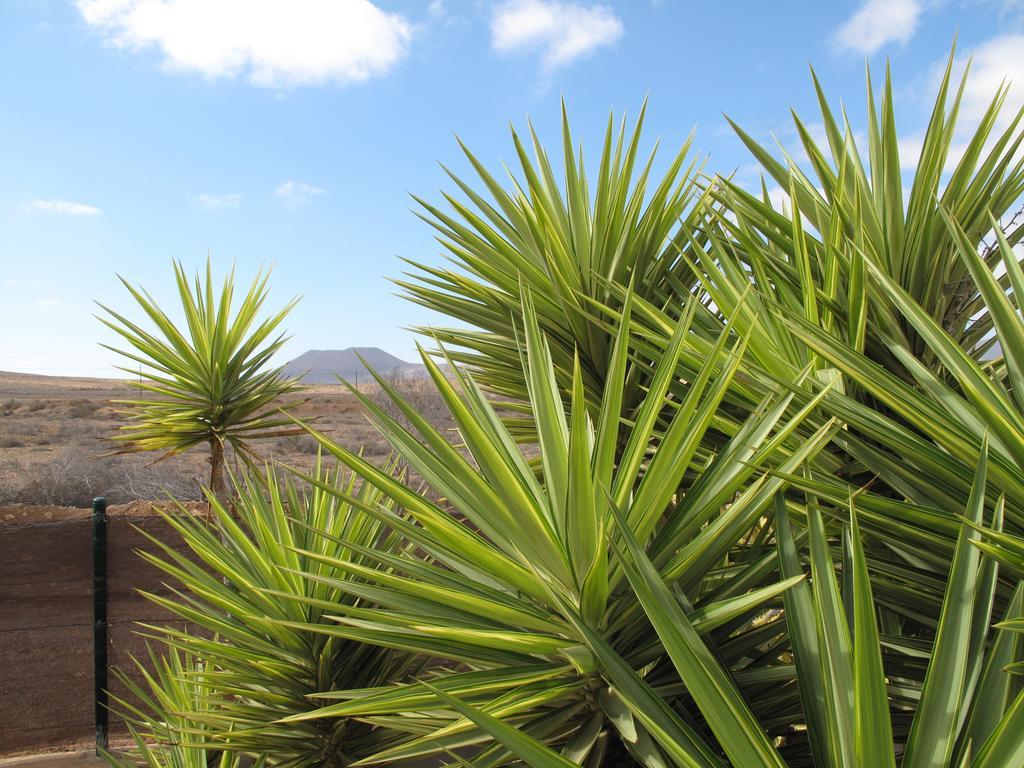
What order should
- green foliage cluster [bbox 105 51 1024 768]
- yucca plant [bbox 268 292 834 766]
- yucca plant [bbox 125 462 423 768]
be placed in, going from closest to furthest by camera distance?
green foliage cluster [bbox 105 51 1024 768], yucca plant [bbox 268 292 834 766], yucca plant [bbox 125 462 423 768]

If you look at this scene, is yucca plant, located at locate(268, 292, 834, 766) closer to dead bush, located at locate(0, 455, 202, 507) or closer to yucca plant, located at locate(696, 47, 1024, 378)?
yucca plant, located at locate(696, 47, 1024, 378)

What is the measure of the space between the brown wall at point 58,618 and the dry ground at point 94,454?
0.60 m

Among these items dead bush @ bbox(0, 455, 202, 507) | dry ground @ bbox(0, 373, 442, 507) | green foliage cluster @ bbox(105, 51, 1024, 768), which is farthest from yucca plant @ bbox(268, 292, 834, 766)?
dead bush @ bbox(0, 455, 202, 507)

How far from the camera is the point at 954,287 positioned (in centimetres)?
175

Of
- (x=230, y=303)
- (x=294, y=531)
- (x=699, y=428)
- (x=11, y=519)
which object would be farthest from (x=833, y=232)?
(x=11, y=519)

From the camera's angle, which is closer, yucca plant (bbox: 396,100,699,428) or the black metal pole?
yucca plant (bbox: 396,100,699,428)

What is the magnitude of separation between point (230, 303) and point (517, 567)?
3377 millimetres

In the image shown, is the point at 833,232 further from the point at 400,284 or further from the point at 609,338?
the point at 400,284

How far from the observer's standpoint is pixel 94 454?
474 inches

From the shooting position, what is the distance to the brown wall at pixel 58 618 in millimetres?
4098

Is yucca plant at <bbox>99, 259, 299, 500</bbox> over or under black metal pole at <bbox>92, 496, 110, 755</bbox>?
over

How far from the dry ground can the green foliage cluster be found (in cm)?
112

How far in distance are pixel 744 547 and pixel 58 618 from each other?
13.9 ft

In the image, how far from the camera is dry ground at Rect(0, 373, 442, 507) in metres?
Result: 11.0
